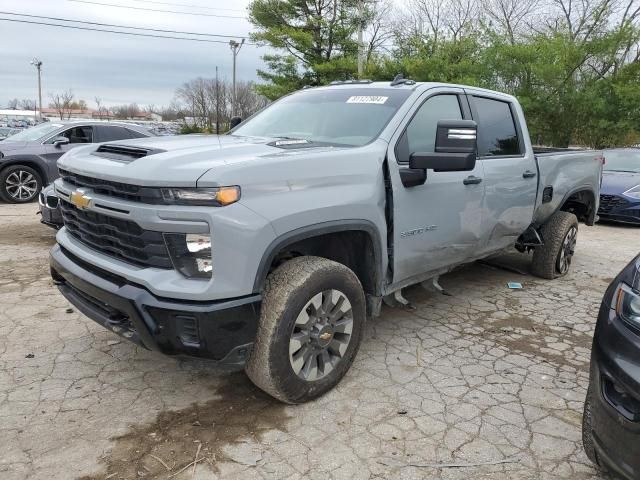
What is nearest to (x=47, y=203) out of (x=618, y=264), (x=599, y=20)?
(x=618, y=264)

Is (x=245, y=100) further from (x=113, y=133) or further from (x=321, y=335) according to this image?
(x=321, y=335)

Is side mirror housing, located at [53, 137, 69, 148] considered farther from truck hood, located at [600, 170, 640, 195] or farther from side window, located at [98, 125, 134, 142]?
truck hood, located at [600, 170, 640, 195]

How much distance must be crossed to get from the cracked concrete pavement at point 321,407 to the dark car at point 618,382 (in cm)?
59

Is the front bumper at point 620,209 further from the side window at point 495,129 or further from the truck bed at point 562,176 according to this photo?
the side window at point 495,129

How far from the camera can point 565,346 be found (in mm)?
4066

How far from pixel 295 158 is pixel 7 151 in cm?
868

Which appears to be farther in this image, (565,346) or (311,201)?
(565,346)

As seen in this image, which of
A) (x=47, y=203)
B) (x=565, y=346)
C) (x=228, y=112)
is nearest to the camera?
(x=565, y=346)

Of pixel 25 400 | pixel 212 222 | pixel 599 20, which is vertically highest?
pixel 599 20

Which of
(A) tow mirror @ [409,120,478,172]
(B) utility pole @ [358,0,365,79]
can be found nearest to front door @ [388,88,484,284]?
(A) tow mirror @ [409,120,478,172]

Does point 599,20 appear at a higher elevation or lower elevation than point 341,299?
higher

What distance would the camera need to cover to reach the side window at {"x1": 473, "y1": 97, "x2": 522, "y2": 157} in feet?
14.6

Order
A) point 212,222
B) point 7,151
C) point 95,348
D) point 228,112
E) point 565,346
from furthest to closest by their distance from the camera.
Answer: point 228,112
point 7,151
point 565,346
point 95,348
point 212,222

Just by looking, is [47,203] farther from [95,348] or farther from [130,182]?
[130,182]
